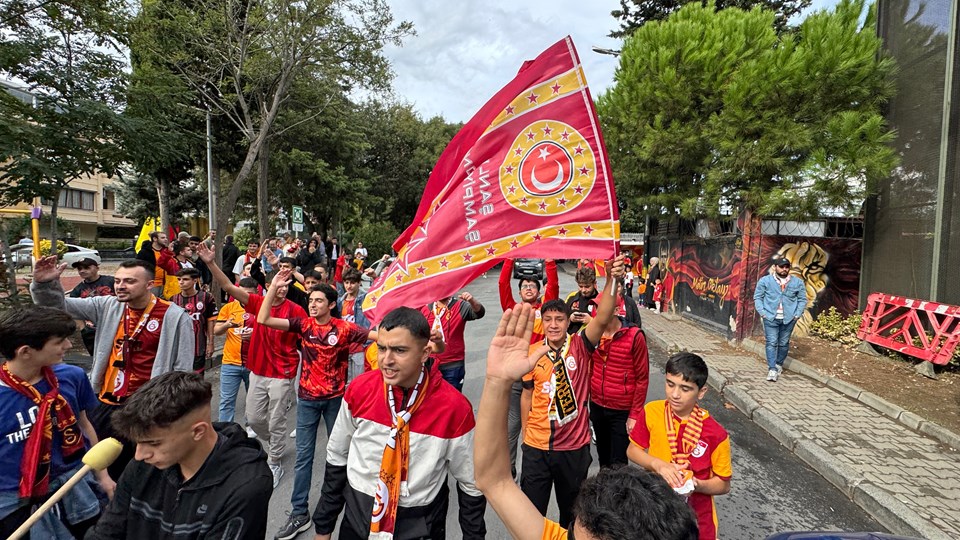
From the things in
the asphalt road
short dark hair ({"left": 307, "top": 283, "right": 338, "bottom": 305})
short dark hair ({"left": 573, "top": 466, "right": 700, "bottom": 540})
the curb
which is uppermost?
short dark hair ({"left": 307, "top": 283, "right": 338, "bottom": 305})

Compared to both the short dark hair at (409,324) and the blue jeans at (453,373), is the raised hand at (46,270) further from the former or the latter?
the blue jeans at (453,373)

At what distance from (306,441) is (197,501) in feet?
6.63

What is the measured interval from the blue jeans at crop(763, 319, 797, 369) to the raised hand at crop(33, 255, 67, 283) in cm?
868

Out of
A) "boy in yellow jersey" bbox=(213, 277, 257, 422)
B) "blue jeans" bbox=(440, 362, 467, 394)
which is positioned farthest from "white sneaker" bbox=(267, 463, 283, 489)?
"blue jeans" bbox=(440, 362, 467, 394)

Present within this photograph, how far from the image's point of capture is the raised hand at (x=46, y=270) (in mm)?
3043

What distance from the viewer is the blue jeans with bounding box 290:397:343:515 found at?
11.7 ft

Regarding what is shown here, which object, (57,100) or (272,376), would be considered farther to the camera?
(57,100)

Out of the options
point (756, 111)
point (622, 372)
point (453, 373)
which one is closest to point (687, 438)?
point (622, 372)


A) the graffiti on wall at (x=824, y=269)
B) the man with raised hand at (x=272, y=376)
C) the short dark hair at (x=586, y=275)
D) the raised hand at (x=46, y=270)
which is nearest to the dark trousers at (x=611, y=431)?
the short dark hair at (x=586, y=275)

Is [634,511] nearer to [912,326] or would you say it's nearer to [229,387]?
[229,387]

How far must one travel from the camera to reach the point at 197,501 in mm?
1737

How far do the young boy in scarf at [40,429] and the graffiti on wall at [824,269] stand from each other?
11359mm

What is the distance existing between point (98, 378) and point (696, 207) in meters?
11.5

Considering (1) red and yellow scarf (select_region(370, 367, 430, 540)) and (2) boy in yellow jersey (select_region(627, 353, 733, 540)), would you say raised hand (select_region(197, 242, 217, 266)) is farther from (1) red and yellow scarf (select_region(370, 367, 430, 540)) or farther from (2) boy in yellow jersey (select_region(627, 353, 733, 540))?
(2) boy in yellow jersey (select_region(627, 353, 733, 540))
